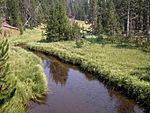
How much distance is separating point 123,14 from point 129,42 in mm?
25218

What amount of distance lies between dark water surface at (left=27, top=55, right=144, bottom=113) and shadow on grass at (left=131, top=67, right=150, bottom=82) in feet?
9.42

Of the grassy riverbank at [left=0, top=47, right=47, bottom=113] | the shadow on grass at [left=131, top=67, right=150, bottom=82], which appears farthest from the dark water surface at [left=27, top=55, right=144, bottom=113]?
the shadow on grass at [left=131, top=67, right=150, bottom=82]

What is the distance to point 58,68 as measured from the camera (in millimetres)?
41594

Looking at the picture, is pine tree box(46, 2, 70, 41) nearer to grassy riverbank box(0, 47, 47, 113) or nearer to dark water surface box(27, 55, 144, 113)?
dark water surface box(27, 55, 144, 113)

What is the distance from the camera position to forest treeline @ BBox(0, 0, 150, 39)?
6931 centimetres

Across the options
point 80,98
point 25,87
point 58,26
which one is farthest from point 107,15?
point 25,87

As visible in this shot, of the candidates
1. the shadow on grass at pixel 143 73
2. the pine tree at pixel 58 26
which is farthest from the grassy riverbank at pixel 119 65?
the pine tree at pixel 58 26

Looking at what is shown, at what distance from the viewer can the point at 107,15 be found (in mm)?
76000

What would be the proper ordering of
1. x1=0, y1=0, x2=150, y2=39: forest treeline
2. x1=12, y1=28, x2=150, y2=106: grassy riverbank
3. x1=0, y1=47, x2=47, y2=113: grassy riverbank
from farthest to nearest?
x1=0, y1=0, x2=150, y2=39: forest treeline → x1=12, y1=28, x2=150, y2=106: grassy riverbank → x1=0, y1=47, x2=47, y2=113: grassy riverbank

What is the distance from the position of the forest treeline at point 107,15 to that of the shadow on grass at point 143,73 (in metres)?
26.2

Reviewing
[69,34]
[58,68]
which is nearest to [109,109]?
[58,68]

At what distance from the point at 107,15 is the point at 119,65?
4113 cm

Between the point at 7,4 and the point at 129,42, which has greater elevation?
the point at 7,4

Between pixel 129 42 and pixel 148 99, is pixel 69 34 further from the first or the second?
pixel 148 99
